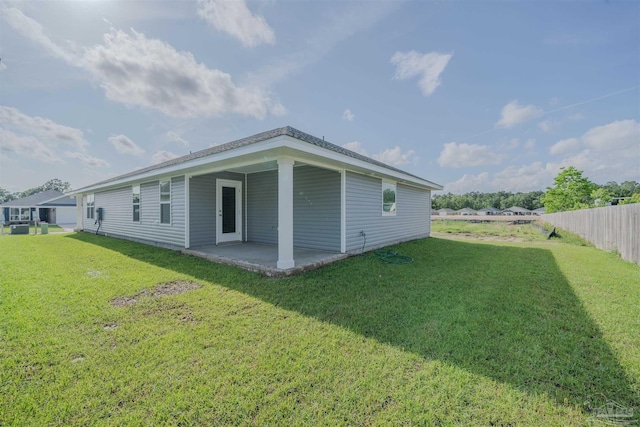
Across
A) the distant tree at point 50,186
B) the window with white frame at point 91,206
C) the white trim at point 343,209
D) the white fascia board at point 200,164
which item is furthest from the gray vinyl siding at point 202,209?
the distant tree at point 50,186

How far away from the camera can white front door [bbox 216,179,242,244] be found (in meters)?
8.59

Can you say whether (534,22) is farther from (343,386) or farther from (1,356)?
(1,356)

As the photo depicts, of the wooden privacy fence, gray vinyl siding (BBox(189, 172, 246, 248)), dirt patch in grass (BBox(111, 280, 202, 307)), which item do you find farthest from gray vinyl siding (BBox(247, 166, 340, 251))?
the wooden privacy fence

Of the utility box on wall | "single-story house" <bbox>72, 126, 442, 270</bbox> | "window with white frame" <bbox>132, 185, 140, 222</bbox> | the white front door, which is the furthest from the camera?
the utility box on wall

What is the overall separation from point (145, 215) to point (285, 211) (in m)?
7.27

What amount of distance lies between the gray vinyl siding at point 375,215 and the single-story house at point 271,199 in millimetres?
31

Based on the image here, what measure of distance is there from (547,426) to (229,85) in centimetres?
1474

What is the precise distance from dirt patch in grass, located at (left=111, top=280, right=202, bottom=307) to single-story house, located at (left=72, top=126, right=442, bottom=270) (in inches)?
66.6

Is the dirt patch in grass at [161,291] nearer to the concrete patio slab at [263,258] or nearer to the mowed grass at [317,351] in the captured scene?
the mowed grass at [317,351]

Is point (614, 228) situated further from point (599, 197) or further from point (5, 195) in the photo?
point (5, 195)

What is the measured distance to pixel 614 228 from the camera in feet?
26.3

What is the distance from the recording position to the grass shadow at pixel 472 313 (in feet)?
7.38

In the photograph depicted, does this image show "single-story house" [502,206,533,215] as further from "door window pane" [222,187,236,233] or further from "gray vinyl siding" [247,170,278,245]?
"door window pane" [222,187,236,233]

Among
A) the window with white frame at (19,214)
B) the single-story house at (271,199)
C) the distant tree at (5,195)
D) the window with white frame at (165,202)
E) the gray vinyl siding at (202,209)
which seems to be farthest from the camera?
the distant tree at (5,195)
